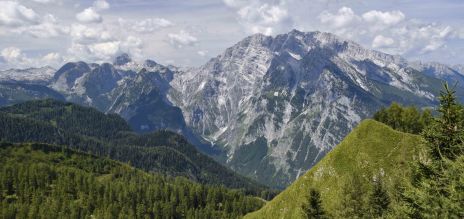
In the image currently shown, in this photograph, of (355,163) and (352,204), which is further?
(355,163)

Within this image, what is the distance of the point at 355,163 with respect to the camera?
126 m

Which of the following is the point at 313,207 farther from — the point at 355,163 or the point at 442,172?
the point at 442,172

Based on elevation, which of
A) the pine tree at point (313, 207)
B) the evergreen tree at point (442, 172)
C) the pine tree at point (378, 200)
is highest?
the evergreen tree at point (442, 172)

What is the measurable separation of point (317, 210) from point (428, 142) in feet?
123

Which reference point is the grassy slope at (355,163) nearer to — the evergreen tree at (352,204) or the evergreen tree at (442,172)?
the evergreen tree at (352,204)

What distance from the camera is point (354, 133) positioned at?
445 ft

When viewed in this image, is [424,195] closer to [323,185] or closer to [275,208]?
[323,185]

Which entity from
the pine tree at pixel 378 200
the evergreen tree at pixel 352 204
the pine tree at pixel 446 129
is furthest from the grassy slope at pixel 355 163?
the pine tree at pixel 446 129

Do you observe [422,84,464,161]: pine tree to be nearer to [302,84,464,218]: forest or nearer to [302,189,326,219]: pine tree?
[302,84,464,218]: forest

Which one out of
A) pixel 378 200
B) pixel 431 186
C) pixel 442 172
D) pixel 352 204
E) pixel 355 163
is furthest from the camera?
pixel 355 163

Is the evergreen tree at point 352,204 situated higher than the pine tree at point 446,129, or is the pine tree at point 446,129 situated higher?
the pine tree at point 446,129

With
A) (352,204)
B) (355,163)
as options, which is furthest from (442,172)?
(355,163)

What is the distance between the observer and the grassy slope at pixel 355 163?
120688 mm

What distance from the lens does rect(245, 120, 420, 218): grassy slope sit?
396ft
